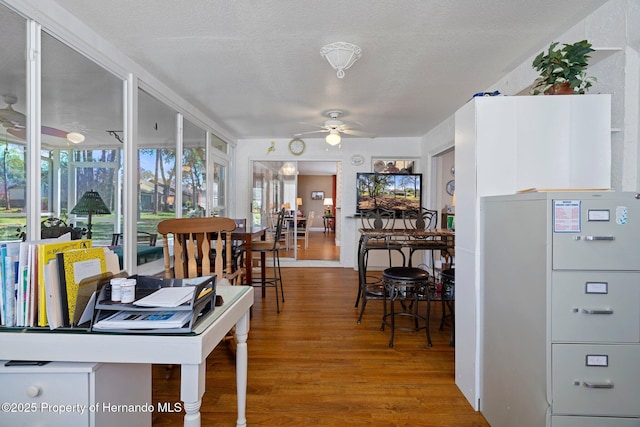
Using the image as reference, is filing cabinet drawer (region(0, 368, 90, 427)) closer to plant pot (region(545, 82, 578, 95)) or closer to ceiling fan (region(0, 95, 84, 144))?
ceiling fan (region(0, 95, 84, 144))

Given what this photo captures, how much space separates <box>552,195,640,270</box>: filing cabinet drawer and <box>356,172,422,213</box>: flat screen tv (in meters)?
4.72

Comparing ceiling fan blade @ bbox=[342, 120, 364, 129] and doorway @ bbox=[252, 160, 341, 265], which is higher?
ceiling fan blade @ bbox=[342, 120, 364, 129]

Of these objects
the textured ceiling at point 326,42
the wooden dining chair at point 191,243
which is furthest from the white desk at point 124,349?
the textured ceiling at point 326,42

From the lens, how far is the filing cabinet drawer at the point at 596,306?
1325mm

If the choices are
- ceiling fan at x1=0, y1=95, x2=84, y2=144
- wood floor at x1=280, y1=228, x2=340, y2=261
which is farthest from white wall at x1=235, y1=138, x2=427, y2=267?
ceiling fan at x1=0, y1=95, x2=84, y2=144

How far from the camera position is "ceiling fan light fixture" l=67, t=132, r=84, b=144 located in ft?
7.61

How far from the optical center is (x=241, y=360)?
1.54m

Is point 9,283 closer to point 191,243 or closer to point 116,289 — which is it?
point 116,289

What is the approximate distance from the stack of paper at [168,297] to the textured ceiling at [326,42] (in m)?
1.83

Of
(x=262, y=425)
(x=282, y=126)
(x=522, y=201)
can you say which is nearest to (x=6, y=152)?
(x=262, y=425)

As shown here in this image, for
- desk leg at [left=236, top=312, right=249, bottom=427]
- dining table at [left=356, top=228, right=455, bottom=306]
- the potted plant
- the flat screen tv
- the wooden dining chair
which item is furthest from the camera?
the flat screen tv

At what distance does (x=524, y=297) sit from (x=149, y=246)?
3297 mm

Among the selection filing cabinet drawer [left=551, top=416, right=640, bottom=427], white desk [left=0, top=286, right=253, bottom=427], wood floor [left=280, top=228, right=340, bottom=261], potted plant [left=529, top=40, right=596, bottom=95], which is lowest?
wood floor [left=280, top=228, right=340, bottom=261]

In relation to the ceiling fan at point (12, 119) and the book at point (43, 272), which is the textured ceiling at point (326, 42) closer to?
the ceiling fan at point (12, 119)
